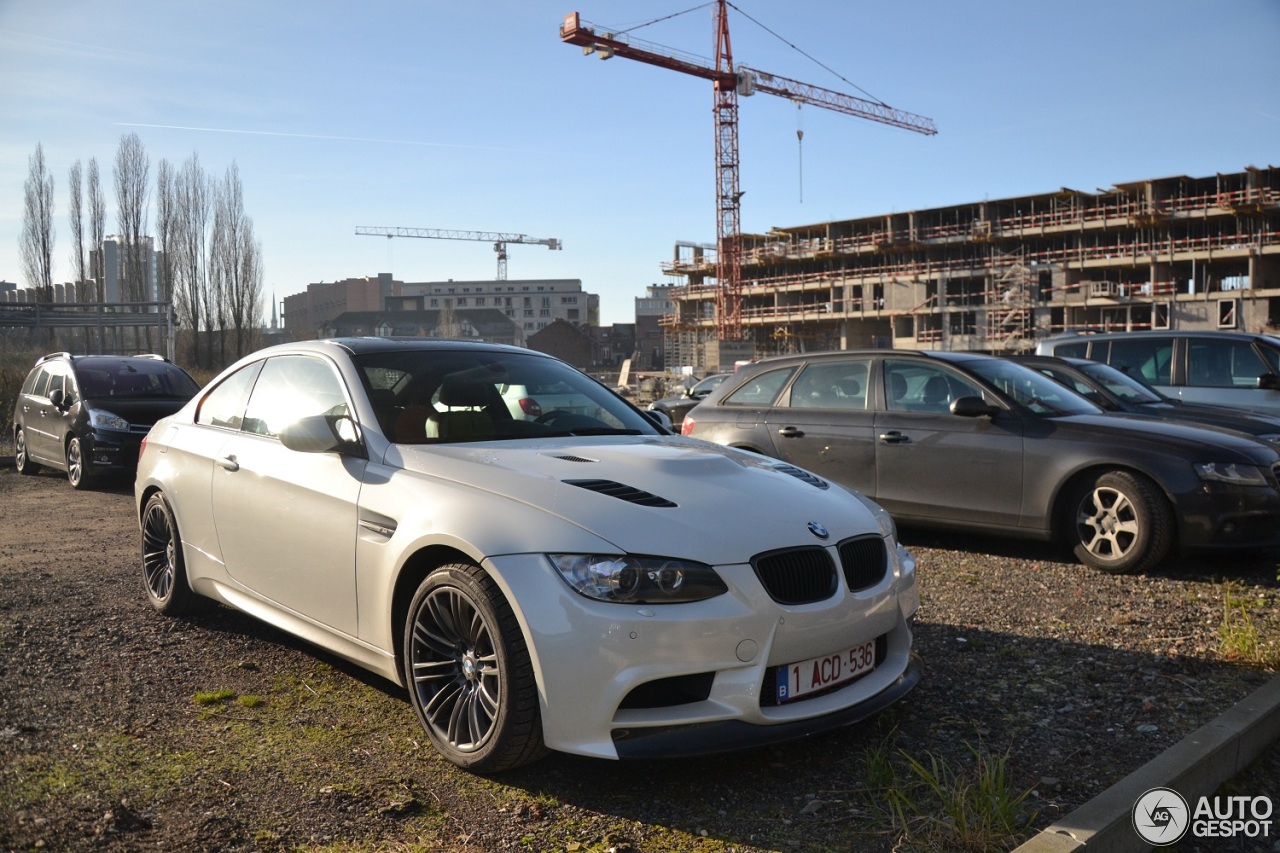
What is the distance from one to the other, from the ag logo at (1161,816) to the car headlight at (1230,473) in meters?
3.89

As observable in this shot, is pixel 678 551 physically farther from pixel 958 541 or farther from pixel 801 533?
pixel 958 541

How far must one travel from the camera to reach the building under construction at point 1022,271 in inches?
2662

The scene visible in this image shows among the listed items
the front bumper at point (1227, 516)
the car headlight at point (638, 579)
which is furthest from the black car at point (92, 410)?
the front bumper at point (1227, 516)

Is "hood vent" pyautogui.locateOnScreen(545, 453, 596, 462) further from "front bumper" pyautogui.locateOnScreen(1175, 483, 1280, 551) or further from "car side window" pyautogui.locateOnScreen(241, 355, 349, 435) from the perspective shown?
"front bumper" pyautogui.locateOnScreen(1175, 483, 1280, 551)

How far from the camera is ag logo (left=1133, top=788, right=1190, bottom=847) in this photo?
121 inches

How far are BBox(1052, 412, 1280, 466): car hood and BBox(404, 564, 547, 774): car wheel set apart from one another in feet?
16.7

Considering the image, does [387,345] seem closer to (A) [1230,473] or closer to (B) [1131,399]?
(A) [1230,473]

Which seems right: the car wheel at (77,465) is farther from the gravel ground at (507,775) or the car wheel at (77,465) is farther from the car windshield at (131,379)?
the gravel ground at (507,775)

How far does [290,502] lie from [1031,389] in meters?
5.59

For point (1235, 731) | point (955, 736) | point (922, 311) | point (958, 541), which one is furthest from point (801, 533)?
point (922, 311)

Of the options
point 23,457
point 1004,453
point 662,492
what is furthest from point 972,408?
point 23,457

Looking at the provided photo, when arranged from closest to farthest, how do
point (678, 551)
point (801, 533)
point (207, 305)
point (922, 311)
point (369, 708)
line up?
point (678, 551), point (801, 533), point (369, 708), point (207, 305), point (922, 311)

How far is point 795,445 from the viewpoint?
8344mm

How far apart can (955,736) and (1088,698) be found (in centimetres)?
85
